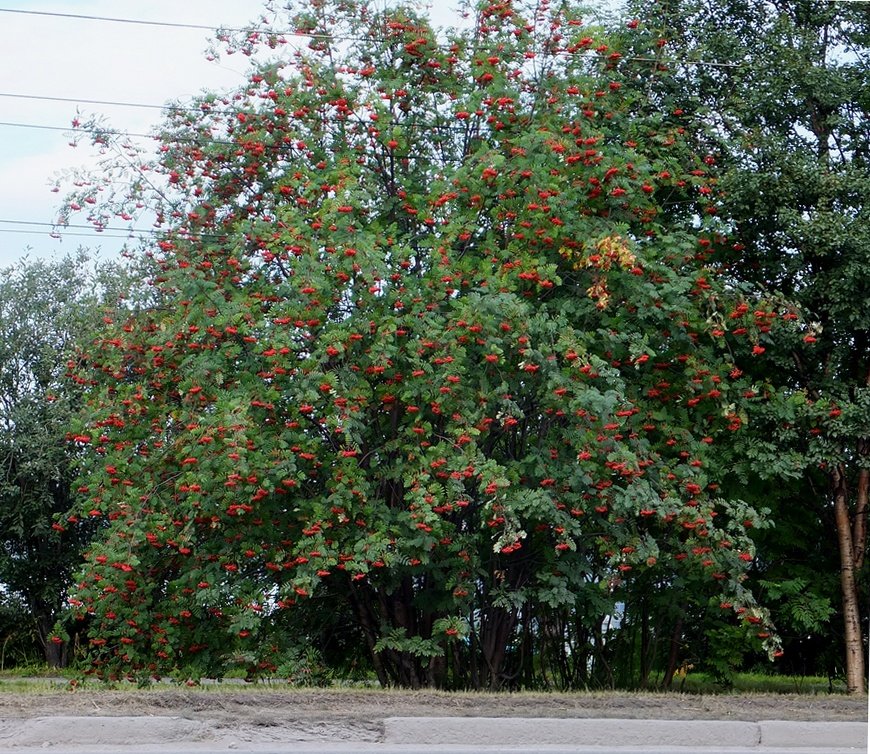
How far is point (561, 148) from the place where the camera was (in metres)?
10.5

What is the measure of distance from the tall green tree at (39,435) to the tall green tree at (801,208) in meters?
10.6

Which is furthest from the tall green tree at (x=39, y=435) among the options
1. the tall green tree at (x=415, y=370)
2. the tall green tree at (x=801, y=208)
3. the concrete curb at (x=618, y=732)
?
the concrete curb at (x=618, y=732)

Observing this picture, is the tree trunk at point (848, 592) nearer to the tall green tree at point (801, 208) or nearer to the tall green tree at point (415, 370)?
the tall green tree at point (801, 208)

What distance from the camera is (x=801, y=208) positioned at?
11.7 metres

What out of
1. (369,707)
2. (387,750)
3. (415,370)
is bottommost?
(387,750)

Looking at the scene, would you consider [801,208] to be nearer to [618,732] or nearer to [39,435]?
[618,732]

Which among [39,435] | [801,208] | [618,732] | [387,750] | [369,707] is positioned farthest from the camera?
[39,435]

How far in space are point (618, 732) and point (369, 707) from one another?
1826 mm

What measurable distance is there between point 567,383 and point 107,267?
12.7m

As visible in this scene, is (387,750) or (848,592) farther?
(848,592)

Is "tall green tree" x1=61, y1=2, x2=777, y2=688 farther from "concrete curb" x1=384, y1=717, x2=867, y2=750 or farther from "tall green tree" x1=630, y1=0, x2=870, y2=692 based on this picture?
"concrete curb" x1=384, y1=717, x2=867, y2=750

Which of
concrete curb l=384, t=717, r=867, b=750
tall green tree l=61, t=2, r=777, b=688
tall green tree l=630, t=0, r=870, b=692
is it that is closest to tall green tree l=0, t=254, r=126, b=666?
tall green tree l=61, t=2, r=777, b=688

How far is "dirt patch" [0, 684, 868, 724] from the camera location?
7.55 metres

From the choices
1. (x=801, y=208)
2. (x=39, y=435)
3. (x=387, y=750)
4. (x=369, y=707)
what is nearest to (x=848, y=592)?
(x=801, y=208)
